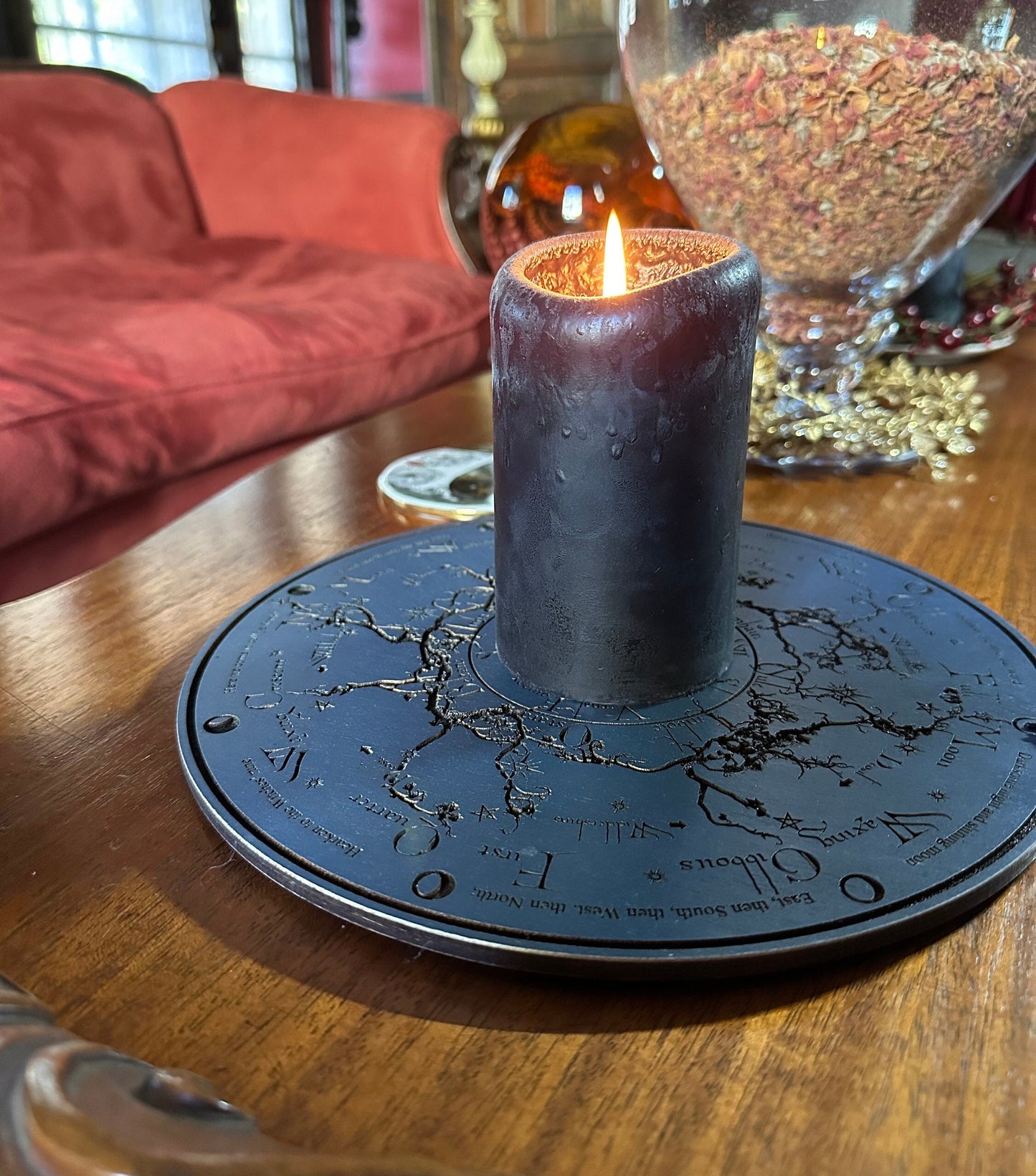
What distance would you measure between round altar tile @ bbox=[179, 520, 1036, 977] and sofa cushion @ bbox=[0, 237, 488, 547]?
72cm

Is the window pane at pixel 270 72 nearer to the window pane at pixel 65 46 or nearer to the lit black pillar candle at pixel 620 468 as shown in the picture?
the window pane at pixel 65 46

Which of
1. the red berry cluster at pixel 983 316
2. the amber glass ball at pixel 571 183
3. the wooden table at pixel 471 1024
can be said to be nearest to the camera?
the wooden table at pixel 471 1024

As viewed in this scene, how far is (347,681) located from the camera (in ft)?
1.47

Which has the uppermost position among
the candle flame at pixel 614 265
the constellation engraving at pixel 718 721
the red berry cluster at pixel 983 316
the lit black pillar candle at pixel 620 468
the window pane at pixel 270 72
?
the window pane at pixel 270 72

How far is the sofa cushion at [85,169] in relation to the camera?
5.91 feet

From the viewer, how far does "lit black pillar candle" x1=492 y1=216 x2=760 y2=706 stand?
37cm

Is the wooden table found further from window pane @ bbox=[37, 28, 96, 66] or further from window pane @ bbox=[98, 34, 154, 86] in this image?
window pane @ bbox=[98, 34, 154, 86]

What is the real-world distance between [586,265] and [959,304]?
797 millimetres

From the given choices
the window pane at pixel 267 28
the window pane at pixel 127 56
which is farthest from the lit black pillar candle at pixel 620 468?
the window pane at pixel 267 28

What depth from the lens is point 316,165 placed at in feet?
6.39

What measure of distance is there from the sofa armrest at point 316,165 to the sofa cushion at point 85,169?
7 centimetres

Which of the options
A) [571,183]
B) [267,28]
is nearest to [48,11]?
[267,28]

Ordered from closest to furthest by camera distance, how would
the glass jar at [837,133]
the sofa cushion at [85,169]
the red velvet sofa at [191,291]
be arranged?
the glass jar at [837,133], the red velvet sofa at [191,291], the sofa cushion at [85,169]

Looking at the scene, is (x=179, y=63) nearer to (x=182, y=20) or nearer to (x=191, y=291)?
(x=182, y=20)
